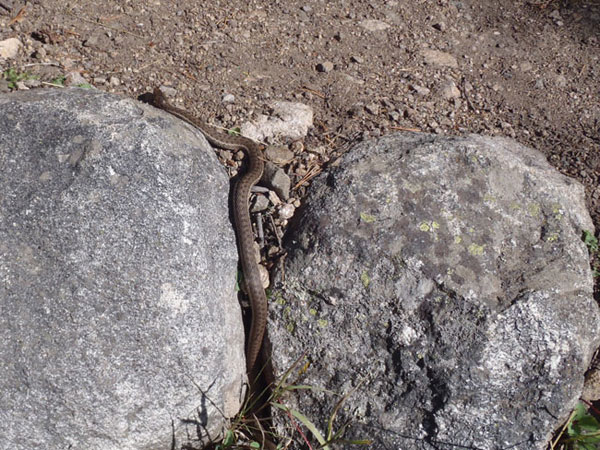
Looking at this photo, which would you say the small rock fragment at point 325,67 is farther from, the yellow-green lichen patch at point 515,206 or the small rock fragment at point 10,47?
the small rock fragment at point 10,47

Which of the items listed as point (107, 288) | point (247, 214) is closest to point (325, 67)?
point (247, 214)

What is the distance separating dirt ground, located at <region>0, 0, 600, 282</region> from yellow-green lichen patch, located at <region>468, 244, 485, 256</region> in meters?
1.36

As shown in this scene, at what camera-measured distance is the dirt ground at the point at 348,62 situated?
5.40 meters

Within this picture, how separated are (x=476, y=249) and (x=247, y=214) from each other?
1.78m

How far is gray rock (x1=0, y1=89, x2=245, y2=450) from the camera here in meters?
3.50

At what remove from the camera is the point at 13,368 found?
11.3 ft

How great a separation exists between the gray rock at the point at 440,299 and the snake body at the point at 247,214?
5.5 inches

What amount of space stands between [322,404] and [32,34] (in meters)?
4.56

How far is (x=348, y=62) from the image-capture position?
592cm

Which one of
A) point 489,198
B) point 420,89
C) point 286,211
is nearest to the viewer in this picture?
point 489,198

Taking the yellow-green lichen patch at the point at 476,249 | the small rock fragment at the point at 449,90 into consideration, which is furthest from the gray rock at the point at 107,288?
the small rock fragment at the point at 449,90

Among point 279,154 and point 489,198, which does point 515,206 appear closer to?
point 489,198

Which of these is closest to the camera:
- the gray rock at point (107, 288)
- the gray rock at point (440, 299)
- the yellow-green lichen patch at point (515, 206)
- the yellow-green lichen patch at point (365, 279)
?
the gray rock at point (107, 288)

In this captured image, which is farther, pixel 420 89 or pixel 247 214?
pixel 420 89
